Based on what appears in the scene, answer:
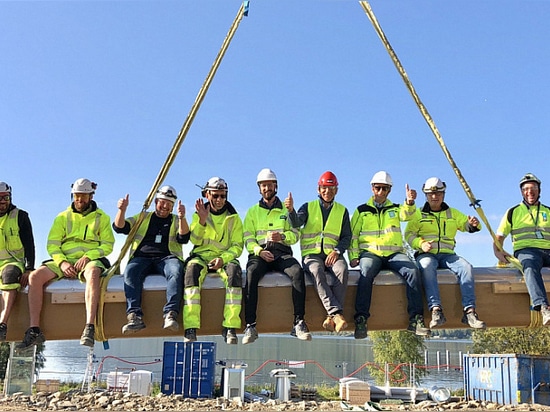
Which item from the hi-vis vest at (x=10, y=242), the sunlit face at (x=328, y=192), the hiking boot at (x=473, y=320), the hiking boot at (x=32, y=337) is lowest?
the hiking boot at (x=32, y=337)

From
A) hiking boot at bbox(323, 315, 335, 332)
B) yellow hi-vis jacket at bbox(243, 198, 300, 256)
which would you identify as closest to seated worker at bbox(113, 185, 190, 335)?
yellow hi-vis jacket at bbox(243, 198, 300, 256)

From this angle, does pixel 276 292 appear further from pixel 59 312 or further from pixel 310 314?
pixel 59 312

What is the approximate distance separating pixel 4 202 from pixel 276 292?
3350 millimetres

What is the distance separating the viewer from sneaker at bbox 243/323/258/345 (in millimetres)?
5713

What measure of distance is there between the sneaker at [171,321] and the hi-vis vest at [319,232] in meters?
1.62

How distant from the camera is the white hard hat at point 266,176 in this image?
6.46 metres

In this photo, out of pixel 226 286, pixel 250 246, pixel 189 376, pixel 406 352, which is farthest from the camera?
pixel 406 352

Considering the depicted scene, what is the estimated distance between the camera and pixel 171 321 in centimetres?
557

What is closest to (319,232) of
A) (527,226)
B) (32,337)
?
(527,226)

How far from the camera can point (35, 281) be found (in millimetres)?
5930

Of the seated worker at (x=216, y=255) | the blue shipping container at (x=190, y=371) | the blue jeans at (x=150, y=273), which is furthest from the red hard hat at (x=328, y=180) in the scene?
the blue shipping container at (x=190, y=371)

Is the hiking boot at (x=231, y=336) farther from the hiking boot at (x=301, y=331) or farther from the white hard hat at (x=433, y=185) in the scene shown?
the white hard hat at (x=433, y=185)

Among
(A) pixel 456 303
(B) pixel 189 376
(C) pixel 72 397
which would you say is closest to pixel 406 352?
(B) pixel 189 376

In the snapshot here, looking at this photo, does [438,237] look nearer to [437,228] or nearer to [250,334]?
[437,228]
